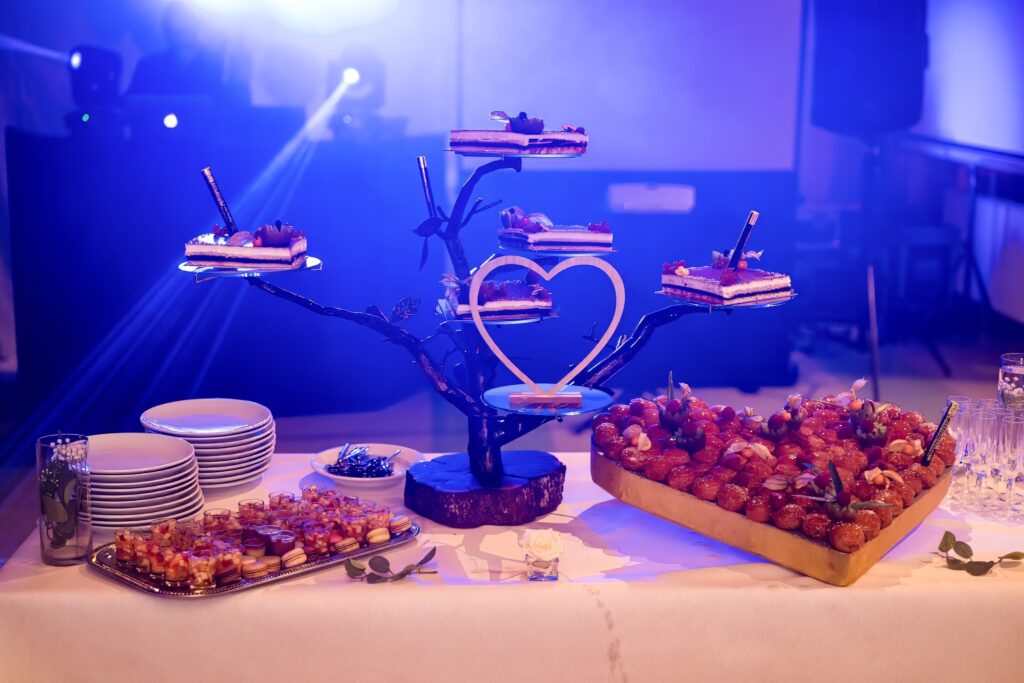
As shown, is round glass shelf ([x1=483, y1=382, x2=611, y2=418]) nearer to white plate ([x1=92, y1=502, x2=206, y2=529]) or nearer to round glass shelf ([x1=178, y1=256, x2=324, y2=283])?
round glass shelf ([x1=178, y1=256, x2=324, y2=283])

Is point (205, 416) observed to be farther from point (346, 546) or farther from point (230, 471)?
point (346, 546)

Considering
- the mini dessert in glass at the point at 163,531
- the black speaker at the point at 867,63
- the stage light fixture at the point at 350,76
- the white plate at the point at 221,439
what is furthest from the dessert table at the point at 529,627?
the black speaker at the point at 867,63

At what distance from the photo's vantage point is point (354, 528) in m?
2.27

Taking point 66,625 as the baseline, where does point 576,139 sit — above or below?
above

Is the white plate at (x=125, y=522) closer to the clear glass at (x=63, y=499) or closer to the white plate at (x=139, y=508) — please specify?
the white plate at (x=139, y=508)

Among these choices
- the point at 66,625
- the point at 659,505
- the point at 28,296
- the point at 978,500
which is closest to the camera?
the point at 66,625

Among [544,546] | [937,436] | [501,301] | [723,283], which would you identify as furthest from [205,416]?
[937,436]

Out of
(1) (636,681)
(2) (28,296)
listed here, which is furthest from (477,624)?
(2) (28,296)

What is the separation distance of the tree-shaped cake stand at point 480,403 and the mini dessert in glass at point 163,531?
57cm

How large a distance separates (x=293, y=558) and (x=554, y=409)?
676 mm

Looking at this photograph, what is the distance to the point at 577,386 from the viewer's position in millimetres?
2672

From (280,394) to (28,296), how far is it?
143 cm

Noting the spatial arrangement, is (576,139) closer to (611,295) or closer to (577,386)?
(577,386)

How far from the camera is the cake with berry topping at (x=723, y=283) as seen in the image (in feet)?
8.55
